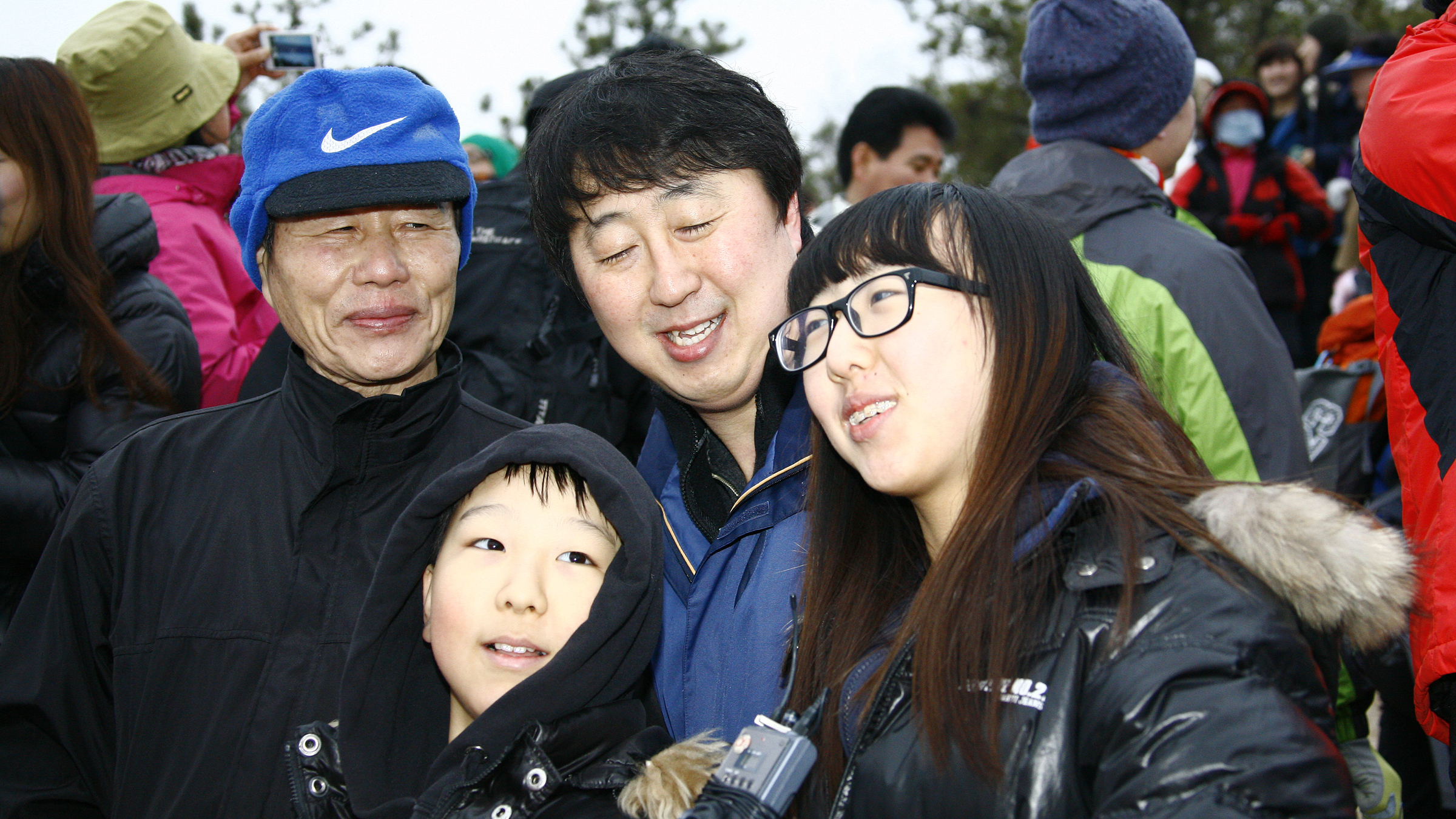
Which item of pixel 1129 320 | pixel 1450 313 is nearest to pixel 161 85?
pixel 1129 320

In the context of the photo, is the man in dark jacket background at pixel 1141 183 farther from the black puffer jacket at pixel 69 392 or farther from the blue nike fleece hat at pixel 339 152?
the black puffer jacket at pixel 69 392

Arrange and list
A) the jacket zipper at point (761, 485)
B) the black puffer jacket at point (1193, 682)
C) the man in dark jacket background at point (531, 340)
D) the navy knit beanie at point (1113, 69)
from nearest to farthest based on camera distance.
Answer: the black puffer jacket at point (1193, 682), the jacket zipper at point (761, 485), the navy knit beanie at point (1113, 69), the man in dark jacket background at point (531, 340)

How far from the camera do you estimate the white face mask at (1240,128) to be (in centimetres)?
702

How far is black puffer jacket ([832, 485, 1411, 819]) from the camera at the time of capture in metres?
1.21

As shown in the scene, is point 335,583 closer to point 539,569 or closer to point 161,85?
point 539,569

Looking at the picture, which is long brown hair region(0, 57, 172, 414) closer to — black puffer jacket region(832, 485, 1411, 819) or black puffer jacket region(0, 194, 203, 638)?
black puffer jacket region(0, 194, 203, 638)

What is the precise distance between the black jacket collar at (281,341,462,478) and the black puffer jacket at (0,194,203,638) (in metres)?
0.79

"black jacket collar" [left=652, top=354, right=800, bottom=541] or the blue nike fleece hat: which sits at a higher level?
the blue nike fleece hat

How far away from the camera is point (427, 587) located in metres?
2.18

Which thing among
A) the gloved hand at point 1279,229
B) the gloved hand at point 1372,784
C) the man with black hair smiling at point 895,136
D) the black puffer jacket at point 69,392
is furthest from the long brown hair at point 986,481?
the gloved hand at point 1279,229

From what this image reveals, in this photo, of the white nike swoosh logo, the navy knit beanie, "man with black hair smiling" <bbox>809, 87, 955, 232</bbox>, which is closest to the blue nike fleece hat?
the white nike swoosh logo

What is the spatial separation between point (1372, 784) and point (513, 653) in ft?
5.12

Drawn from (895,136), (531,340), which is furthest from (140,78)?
(895,136)

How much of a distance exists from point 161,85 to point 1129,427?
11.5 ft
